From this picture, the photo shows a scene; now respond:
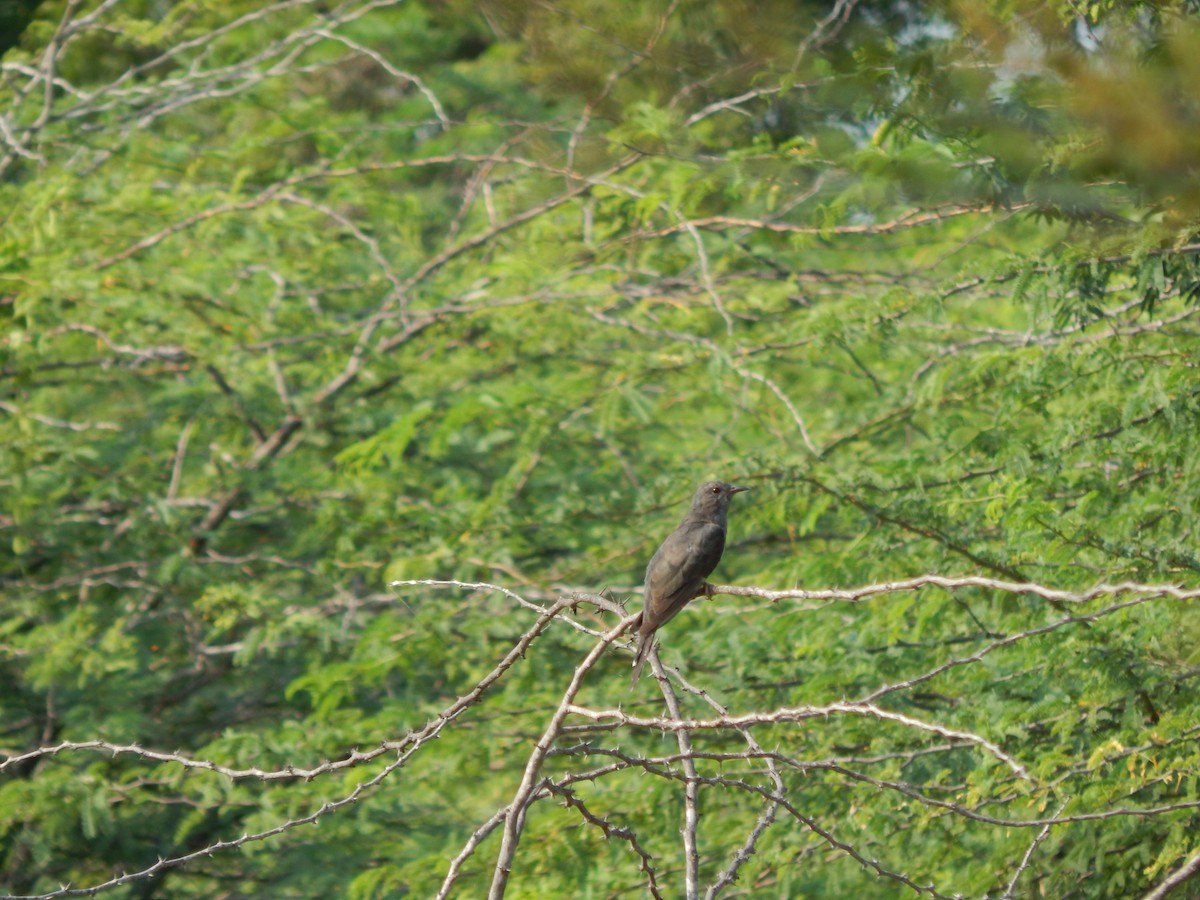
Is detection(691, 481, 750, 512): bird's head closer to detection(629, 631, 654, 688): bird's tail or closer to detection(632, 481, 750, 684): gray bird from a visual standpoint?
detection(632, 481, 750, 684): gray bird

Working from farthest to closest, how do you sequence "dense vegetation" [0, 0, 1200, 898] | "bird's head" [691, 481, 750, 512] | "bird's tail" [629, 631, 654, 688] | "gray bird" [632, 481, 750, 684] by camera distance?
"bird's head" [691, 481, 750, 512], "gray bird" [632, 481, 750, 684], "bird's tail" [629, 631, 654, 688], "dense vegetation" [0, 0, 1200, 898]

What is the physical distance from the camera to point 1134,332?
19.0 feet

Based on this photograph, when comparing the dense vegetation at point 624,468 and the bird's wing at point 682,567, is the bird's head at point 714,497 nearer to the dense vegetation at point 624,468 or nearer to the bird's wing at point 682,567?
the bird's wing at point 682,567

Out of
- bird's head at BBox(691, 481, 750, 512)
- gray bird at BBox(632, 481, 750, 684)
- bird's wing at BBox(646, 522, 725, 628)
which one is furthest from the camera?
bird's head at BBox(691, 481, 750, 512)

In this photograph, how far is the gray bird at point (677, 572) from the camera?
4473mm

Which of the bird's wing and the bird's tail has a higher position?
the bird's wing

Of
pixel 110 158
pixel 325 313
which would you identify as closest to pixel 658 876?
pixel 325 313

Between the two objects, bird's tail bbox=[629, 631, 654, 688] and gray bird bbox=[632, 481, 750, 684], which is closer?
bird's tail bbox=[629, 631, 654, 688]

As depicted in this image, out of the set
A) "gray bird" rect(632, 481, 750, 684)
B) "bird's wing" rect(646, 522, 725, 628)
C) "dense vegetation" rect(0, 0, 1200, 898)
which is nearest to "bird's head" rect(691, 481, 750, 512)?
"gray bird" rect(632, 481, 750, 684)

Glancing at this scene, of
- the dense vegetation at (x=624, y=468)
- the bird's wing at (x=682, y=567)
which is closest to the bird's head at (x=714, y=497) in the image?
the bird's wing at (x=682, y=567)

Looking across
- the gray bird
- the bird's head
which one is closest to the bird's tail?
the gray bird

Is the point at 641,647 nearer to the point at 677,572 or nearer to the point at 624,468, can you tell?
the point at 677,572

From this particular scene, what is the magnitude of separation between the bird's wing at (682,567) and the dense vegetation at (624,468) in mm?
259

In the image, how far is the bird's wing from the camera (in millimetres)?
4582
